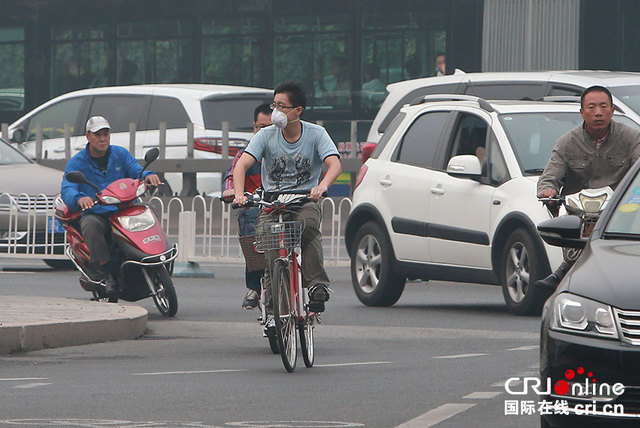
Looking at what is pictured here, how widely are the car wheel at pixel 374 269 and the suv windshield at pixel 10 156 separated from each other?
20.1ft

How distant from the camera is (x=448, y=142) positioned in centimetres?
1415

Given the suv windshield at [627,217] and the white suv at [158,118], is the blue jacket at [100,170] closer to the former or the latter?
the suv windshield at [627,217]

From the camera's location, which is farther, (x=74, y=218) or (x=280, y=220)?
(x=74, y=218)

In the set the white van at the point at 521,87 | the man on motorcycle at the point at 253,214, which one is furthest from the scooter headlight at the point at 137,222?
the white van at the point at 521,87

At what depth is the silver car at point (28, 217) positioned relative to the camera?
59.7 ft

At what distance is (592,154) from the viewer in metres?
10.1

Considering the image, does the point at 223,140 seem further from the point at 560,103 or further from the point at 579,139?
the point at 579,139

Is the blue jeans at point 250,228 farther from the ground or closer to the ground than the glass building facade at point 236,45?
closer to the ground

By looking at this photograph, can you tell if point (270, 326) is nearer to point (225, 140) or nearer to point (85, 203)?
point (85, 203)

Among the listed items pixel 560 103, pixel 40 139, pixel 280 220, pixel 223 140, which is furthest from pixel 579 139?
pixel 40 139

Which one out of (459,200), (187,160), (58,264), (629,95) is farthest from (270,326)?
(187,160)

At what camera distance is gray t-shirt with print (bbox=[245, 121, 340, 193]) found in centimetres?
1023

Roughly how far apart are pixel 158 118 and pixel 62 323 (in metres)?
14.5

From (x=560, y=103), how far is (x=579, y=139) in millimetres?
4028
